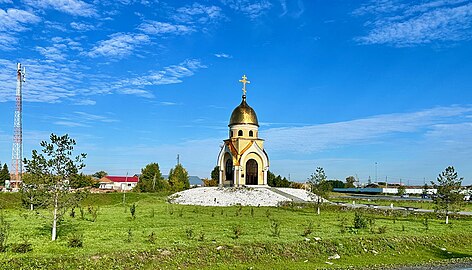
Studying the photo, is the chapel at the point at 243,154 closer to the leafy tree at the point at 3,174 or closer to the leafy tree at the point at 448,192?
the leafy tree at the point at 448,192

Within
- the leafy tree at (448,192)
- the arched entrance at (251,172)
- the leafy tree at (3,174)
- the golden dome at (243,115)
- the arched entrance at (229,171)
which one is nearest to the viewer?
the leafy tree at (448,192)

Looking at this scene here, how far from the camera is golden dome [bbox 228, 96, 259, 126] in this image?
182ft

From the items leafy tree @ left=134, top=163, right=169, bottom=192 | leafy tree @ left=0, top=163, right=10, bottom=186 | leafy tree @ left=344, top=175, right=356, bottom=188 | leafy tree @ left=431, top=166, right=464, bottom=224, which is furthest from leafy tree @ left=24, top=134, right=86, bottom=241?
→ leafy tree @ left=344, top=175, right=356, bottom=188

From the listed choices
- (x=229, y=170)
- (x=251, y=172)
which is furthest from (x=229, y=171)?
(x=251, y=172)

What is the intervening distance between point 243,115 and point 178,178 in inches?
706

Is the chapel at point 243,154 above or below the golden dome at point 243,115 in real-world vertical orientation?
below

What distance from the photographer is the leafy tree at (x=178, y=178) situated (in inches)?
2587

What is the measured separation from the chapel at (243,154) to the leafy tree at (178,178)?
12037 mm

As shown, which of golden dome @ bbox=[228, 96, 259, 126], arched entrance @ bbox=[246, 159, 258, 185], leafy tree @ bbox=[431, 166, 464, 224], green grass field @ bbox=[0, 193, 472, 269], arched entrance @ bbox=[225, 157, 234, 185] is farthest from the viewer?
golden dome @ bbox=[228, 96, 259, 126]

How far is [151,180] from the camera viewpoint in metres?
65.5

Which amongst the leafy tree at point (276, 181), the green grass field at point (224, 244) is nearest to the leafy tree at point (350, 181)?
the leafy tree at point (276, 181)

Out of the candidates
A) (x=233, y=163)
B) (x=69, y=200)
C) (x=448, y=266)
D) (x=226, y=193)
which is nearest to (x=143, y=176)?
(x=233, y=163)

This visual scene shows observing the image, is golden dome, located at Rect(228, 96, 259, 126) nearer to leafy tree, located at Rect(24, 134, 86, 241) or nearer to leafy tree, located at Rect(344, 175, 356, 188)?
leafy tree, located at Rect(24, 134, 86, 241)

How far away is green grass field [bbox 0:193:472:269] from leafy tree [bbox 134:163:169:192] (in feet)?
122
